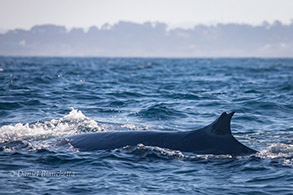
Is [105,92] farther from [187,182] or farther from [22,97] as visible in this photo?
[187,182]

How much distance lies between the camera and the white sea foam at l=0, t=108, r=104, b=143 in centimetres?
1185

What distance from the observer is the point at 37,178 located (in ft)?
25.2

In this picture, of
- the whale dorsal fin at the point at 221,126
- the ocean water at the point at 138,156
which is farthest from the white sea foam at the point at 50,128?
the whale dorsal fin at the point at 221,126

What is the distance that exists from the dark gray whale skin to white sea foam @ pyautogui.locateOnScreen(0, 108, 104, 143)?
1.67m

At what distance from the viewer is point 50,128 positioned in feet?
43.2

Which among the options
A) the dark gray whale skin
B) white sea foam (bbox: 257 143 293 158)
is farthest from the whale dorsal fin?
white sea foam (bbox: 257 143 293 158)

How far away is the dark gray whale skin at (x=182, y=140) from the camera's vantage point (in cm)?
886

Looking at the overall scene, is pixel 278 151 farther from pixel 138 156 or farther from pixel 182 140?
pixel 138 156

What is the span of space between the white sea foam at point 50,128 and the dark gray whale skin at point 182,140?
167cm

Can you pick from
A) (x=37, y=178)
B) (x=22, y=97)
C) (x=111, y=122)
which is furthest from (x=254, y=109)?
(x=37, y=178)

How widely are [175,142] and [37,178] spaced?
10.2 feet

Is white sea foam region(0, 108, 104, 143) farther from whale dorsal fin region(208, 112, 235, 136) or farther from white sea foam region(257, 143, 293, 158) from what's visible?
white sea foam region(257, 143, 293, 158)

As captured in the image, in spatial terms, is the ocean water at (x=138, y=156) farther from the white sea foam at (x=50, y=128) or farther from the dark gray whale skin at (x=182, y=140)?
the dark gray whale skin at (x=182, y=140)

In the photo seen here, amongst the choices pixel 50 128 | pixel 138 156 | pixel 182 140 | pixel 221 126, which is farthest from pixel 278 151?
pixel 50 128
